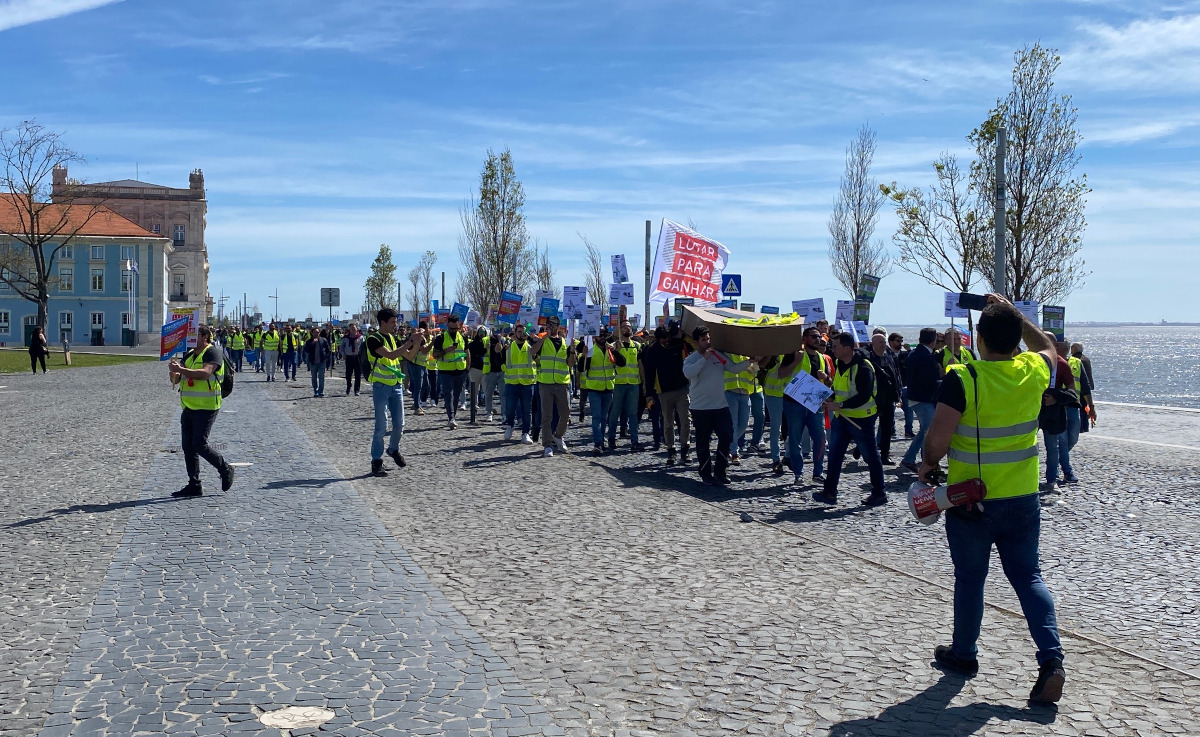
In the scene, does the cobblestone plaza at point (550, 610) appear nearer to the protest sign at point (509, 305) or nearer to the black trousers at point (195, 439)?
the black trousers at point (195, 439)

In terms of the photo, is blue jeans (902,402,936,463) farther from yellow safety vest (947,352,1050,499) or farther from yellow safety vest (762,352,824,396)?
yellow safety vest (947,352,1050,499)

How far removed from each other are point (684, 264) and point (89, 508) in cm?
914

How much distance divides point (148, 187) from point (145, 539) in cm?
13615

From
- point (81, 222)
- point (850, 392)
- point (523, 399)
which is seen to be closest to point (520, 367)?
point (523, 399)

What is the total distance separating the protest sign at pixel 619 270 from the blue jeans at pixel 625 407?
10.3 meters

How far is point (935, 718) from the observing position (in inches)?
194

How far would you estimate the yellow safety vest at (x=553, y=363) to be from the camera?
53.2ft

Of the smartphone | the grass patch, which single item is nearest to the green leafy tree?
the grass patch

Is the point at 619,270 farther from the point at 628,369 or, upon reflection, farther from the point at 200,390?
the point at 200,390

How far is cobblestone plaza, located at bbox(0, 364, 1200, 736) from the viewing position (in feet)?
16.3

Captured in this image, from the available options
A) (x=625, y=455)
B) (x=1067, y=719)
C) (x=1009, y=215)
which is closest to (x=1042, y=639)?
(x=1067, y=719)

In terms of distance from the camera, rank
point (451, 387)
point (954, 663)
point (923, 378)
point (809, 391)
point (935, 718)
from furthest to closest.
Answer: point (451, 387)
point (923, 378)
point (809, 391)
point (954, 663)
point (935, 718)

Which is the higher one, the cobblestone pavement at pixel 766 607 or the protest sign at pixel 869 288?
the protest sign at pixel 869 288

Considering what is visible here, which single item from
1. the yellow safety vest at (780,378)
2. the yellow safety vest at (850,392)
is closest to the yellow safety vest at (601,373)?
the yellow safety vest at (780,378)
